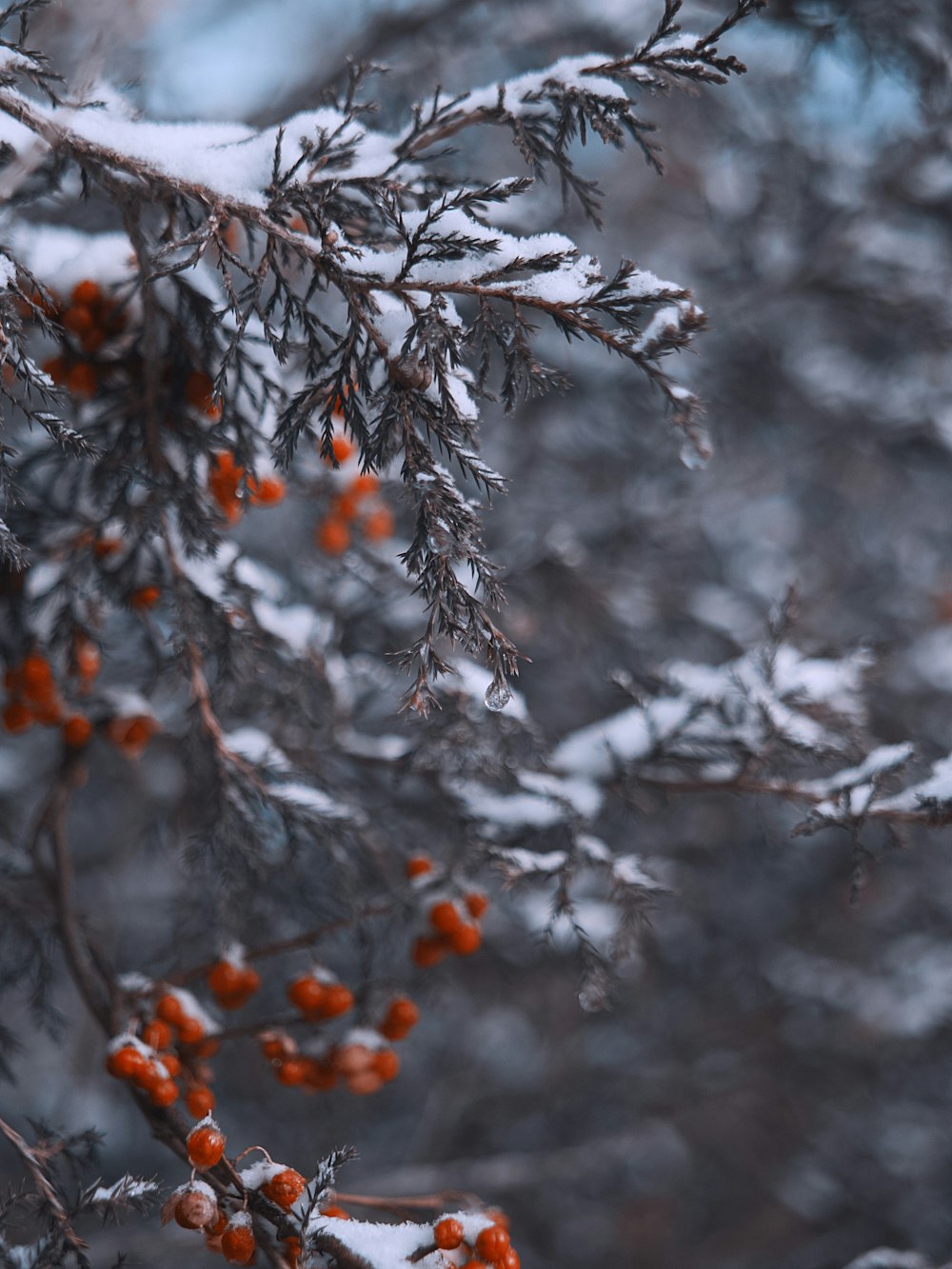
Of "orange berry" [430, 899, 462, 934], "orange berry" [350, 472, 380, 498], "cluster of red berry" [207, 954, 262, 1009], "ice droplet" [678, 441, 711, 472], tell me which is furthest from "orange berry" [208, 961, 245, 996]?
"ice droplet" [678, 441, 711, 472]

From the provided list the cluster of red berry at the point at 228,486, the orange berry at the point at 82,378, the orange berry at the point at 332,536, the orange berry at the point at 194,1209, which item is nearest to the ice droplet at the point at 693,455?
the cluster of red berry at the point at 228,486

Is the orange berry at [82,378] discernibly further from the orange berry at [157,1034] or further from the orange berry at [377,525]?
the orange berry at [157,1034]

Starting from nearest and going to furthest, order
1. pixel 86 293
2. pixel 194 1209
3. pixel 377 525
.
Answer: pixel 194 1209 < pixel 86 293 < pixel 377 525

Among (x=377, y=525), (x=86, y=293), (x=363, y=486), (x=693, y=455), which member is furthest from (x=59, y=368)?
(x=693, y=455)

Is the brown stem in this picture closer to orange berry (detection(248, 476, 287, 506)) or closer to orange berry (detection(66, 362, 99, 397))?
orange berry (detection(248, 476, 287, 506))

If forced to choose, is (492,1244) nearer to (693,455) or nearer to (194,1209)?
(194,1209)

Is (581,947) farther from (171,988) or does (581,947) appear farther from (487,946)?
(487,946)
